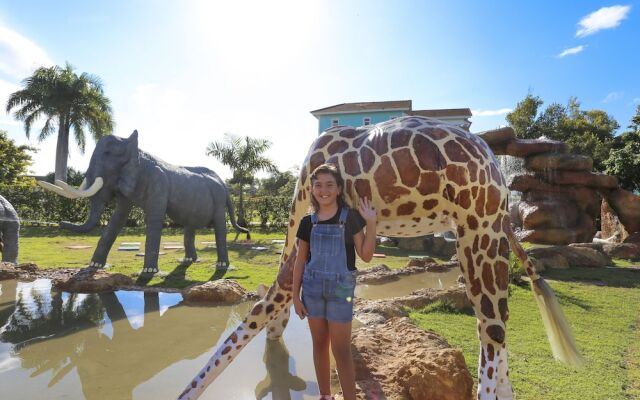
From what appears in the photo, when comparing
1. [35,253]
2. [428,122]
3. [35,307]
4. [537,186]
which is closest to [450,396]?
[428,122]

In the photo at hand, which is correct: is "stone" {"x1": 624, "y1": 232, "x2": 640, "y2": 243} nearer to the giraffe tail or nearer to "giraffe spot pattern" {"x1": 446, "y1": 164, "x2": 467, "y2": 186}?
the giraffe tail

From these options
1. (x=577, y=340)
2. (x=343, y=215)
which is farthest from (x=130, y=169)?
(x=577, y=340)

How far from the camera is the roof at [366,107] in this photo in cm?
2914

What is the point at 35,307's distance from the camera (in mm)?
4781

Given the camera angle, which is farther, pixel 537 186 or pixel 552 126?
pixel 552 126

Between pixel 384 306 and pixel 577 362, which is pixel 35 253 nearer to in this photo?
pixel 384 306

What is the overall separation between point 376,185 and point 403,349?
1395mm

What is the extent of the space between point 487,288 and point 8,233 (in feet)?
27.3

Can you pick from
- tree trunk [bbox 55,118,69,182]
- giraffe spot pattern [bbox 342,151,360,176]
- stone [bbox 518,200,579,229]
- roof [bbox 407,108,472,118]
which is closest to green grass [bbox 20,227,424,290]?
giraffe spot pattern [bbox 342,151,360,176]

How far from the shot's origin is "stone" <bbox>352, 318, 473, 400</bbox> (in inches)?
97.7

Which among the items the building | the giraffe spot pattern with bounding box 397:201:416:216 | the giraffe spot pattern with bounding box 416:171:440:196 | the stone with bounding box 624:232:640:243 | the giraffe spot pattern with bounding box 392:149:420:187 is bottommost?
the stone with bounding box 624:232:640:243

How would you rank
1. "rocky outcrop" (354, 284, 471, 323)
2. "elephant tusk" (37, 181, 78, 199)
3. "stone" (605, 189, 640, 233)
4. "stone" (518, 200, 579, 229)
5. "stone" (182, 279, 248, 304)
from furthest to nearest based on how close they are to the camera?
"stone" (518, 200, 579, 229) < "stone" (605, 189, 640, 233) < "elephant tusk" (37, 181, 78, 199) < "stone" (182, 279, 248, 304) < "rocky outcrop" (354, 284, 471, 323)

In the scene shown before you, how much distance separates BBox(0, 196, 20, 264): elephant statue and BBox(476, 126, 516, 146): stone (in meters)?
12.7

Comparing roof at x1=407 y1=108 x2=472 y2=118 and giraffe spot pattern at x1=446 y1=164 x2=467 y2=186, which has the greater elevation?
roof at x1=407 y1=108 x2=472 y2=118
